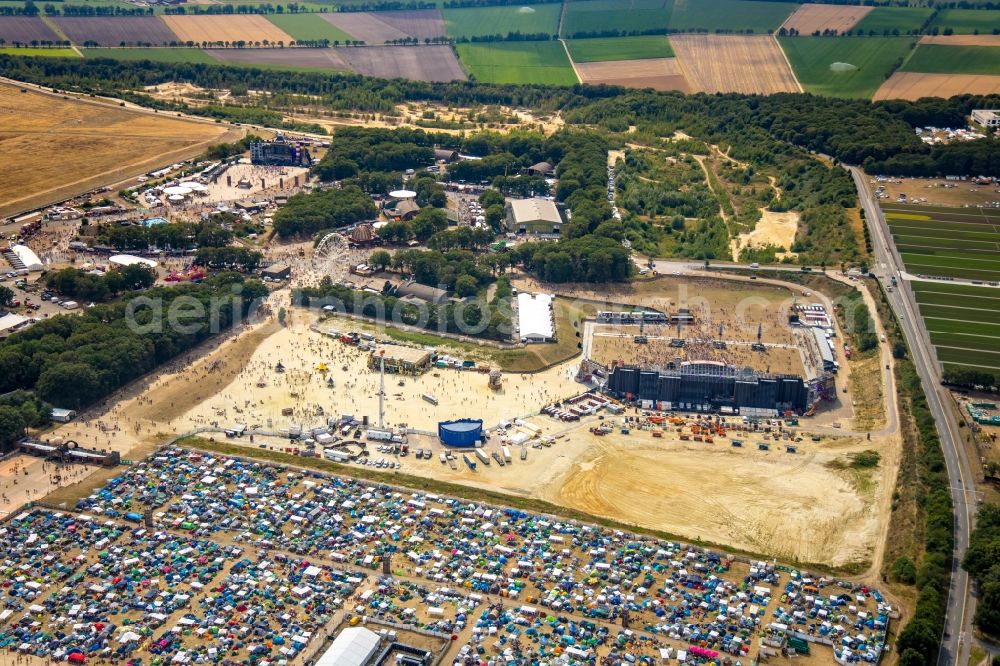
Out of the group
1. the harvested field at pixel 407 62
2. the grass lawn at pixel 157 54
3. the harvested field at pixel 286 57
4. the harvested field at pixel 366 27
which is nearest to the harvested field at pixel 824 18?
the harvested field at pixel 407 62

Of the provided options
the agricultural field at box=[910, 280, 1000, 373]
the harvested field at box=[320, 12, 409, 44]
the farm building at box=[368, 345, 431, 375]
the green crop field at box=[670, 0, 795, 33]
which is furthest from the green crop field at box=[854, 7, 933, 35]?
the farm building at box=[368, 345, 431, 375]

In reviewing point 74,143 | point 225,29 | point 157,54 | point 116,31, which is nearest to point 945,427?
point 74,143

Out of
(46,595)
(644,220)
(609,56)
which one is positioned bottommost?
(46,595)

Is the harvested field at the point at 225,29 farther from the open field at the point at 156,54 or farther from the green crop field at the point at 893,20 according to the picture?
the green crop field at the point at 893,20

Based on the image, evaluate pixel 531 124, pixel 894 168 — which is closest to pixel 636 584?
pixel 894 168

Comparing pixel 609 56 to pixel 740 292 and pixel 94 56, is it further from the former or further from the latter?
pixel 740 292

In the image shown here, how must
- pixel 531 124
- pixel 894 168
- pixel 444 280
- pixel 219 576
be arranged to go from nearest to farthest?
pixel 219 576 < pixel 444 280 < pixel 894 168 < pixel 531 124

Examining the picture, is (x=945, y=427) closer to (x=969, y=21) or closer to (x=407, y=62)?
(x=407, y=62)
